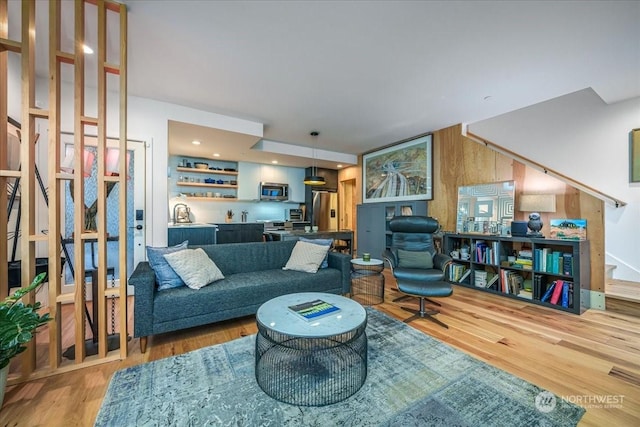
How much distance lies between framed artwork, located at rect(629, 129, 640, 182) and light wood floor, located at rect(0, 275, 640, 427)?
179 cm

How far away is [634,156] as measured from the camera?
3.22 meters

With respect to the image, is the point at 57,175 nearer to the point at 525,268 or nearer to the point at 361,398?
the point at 361,398

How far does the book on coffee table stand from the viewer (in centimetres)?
168

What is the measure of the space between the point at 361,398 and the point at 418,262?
2068 mm

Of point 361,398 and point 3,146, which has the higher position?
point 3,146

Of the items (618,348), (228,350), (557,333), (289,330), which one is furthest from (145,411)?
(618,348)

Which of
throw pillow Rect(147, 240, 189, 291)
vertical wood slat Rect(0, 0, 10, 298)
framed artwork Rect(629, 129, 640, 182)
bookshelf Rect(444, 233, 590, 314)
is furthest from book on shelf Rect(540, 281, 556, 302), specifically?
vertical wood slat Rect(0, 0, 10, 298)

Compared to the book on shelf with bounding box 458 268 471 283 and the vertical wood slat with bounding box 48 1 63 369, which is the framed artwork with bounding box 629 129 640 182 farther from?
the vertical wood slat with bounding box 48 1 63 369

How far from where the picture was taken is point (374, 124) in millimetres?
4344

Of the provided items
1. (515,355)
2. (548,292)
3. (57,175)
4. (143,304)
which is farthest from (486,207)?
(57,175)

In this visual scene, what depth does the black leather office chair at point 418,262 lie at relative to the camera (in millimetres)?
2686

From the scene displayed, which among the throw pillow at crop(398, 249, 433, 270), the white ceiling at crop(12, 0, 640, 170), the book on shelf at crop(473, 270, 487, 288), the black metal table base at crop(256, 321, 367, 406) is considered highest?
the white ceiling at crop(12, 0, 640, 170)

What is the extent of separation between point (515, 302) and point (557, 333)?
89cm

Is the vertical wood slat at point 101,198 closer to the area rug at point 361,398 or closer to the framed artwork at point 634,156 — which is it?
the area rug at point 361,398
